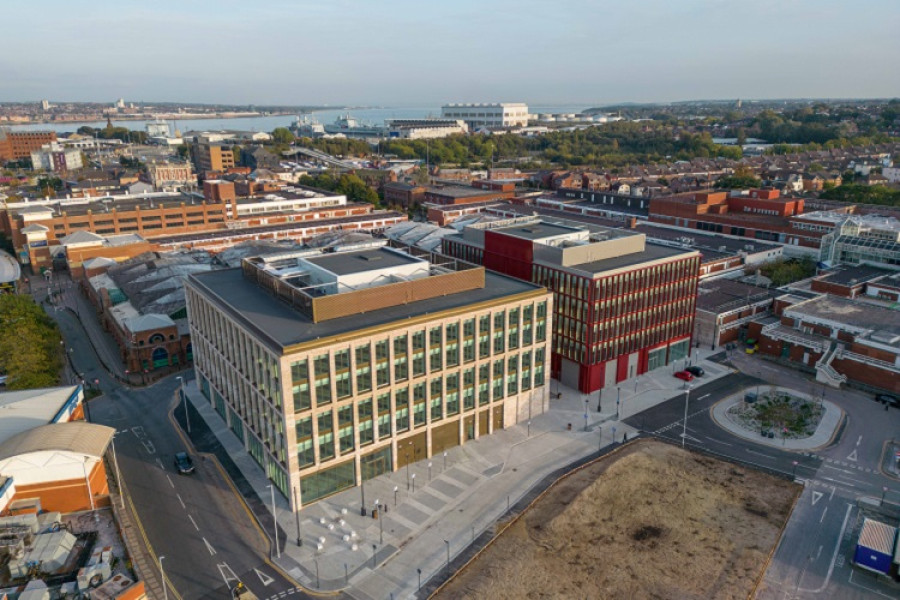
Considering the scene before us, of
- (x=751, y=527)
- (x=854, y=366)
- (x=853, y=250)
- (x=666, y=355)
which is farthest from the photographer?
(x=853, y=250)

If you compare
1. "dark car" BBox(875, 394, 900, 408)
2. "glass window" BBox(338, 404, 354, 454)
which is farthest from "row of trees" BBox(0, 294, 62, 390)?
"dark car" BBox(875, 394, 900, 408)

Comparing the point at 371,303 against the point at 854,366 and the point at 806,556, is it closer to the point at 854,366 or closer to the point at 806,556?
the point at 806,556

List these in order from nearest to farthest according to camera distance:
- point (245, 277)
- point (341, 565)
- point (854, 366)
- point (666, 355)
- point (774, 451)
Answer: point (341, 565)
point (774, 451)
point (245, 277)
point (854, 366)
point (666, 355)

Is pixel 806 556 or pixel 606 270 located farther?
pixel 606 270

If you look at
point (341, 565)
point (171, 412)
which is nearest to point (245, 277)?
point (171, 412)

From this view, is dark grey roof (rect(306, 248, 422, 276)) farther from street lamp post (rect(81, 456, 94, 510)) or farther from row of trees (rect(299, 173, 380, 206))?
row of trees (rect(299, 173, 380, 206))

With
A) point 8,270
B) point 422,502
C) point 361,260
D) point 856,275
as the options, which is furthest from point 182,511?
point 856,275
